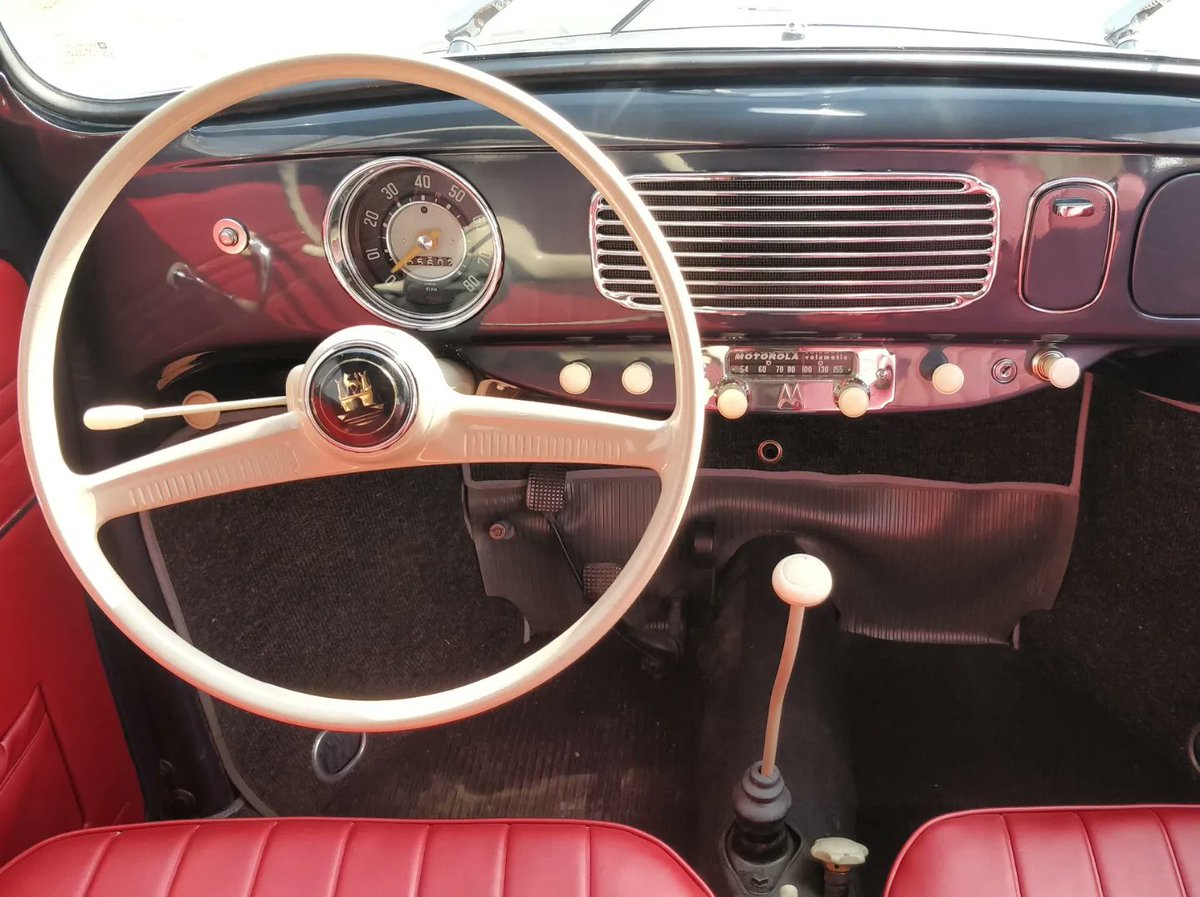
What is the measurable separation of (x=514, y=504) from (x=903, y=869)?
3.37 feet

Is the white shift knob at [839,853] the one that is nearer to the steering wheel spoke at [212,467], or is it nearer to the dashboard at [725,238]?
the dashboard at [725,238]

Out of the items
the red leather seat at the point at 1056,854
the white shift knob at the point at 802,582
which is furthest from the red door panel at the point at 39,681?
the red leather seat at the point at 1056,854

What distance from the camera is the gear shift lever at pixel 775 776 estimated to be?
3.09 ft

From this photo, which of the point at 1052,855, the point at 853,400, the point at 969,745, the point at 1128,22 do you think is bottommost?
the point at 969,745

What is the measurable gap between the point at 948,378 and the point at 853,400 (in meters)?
0.12

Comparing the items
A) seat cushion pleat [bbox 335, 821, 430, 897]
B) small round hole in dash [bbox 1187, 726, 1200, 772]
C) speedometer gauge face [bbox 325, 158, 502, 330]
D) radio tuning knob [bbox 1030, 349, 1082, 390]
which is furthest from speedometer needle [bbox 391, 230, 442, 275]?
small round hole in dash [bbox 1187, 726, 1200, 772]

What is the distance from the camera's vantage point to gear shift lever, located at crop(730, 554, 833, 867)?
941mm

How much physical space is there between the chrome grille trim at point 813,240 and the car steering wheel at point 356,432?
0.30 meters

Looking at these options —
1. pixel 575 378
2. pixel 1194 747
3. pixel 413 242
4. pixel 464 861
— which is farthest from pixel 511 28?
pixel 1194 747

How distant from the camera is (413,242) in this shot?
1084 mm

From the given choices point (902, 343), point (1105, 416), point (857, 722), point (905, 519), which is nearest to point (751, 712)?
point (857, 722)

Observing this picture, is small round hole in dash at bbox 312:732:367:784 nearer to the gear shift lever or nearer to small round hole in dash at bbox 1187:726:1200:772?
the gear shift lever

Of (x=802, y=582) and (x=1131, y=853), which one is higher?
(x=802, y=582)

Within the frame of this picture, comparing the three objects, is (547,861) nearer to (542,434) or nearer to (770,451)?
(542,434)
